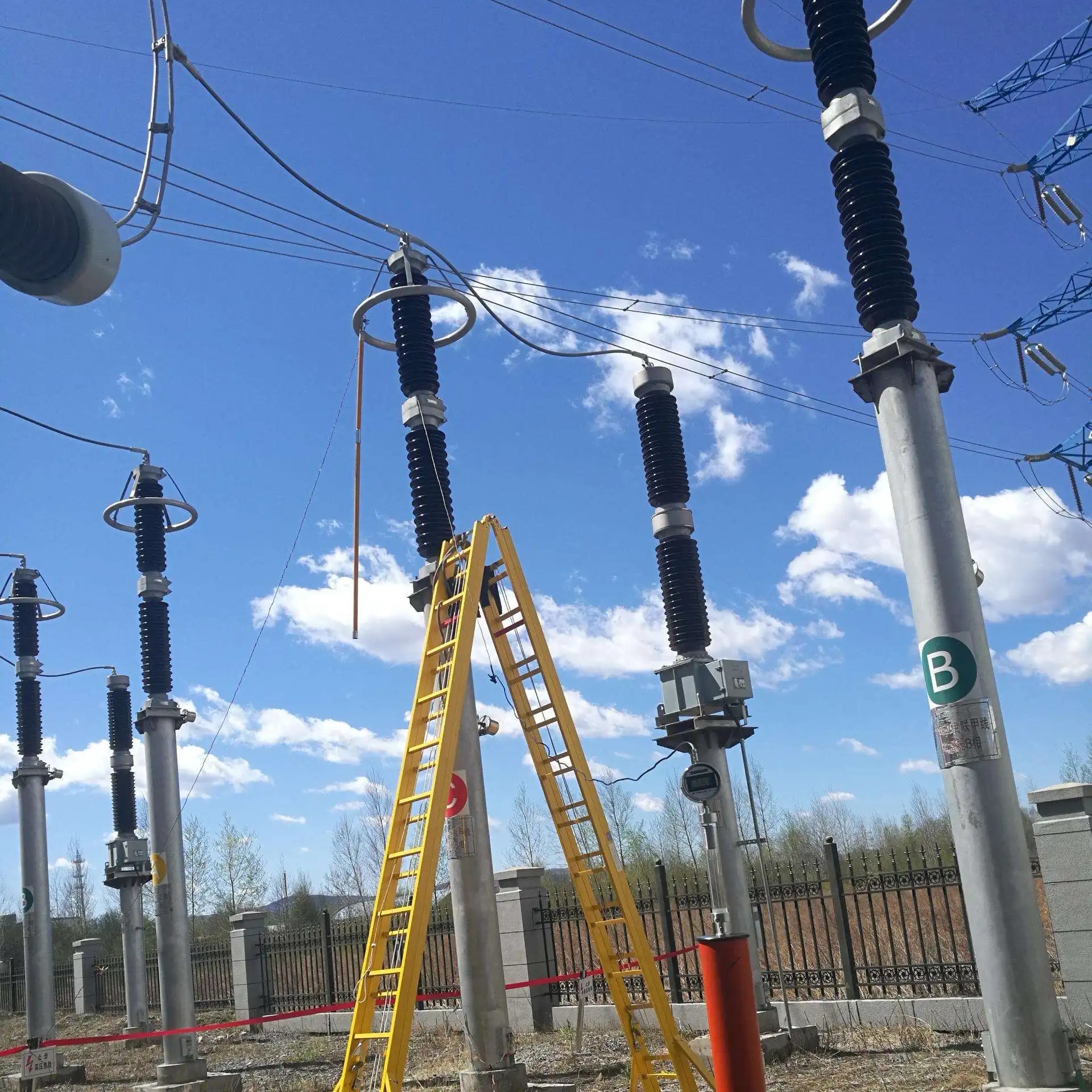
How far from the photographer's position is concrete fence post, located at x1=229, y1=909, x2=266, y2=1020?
21.0m

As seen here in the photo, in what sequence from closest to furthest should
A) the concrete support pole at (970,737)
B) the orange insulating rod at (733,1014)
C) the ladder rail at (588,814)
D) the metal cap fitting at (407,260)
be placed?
the orange insulating rod at (733,1014), the concrete support pole at (970,737), the ladder rail at (588,814), the metal cap fitting at (407,260)

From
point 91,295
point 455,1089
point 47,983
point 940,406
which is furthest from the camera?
point 47,983

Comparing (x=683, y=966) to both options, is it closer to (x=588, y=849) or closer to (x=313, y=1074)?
(x=313, y=1074)

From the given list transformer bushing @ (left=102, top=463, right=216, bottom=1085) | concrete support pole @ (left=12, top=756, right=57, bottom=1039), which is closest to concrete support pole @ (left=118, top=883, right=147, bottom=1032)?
concrete support pole @ (left=12, top=756, right=57, bottom=1039)

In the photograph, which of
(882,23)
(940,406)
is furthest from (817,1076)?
(882,23)

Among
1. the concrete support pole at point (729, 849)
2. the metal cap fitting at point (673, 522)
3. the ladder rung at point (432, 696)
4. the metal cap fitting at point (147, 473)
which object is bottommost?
the concrete support pole at point (729, 849)

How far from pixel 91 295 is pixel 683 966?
14213 millimetres

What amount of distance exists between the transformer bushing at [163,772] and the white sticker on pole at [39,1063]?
3.10 metres

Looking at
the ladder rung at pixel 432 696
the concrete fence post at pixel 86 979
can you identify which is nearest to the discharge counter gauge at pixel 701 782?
the ladder rung at pixel 432 696

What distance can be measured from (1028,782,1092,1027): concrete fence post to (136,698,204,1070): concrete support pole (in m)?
9.48

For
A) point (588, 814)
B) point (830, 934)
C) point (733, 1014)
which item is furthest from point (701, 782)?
point (830, 934)

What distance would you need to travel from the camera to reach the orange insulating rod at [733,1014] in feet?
20.2

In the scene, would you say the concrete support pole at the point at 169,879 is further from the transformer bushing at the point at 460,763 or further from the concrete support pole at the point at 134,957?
the concrete support pole at the point at 134,957

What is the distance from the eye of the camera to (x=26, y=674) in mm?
18625
